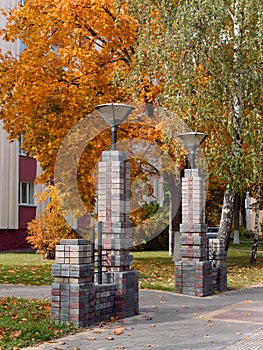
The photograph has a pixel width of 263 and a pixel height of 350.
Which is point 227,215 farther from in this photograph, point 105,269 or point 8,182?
point 8,182

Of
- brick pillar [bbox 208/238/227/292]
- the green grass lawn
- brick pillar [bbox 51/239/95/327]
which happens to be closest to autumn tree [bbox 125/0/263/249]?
the green grass lawn

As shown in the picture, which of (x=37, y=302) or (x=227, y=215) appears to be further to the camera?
(x=227, y=215)

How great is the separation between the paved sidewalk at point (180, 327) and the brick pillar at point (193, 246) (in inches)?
18.2

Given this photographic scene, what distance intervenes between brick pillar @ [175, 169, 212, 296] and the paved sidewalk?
1.52ft

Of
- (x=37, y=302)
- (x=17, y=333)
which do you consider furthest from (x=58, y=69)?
(x=17, y=333)

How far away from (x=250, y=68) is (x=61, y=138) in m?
6.98

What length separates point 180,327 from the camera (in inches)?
386

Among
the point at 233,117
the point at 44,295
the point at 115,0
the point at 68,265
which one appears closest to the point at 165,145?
the point at 233,117

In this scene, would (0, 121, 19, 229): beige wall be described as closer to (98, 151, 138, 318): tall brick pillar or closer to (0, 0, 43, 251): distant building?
(0, 0, 43, 251): distant building

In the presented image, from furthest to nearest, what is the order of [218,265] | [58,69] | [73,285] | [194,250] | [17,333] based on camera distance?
[58,69]
[218,265]
[194,250]
[73,285]
[17,333]

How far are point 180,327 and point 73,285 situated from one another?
6.16ft

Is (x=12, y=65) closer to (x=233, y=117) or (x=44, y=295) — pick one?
(x=233, y=117)

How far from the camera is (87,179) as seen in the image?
2089 cm

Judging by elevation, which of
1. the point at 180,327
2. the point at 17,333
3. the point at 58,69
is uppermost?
the point at 58,69
